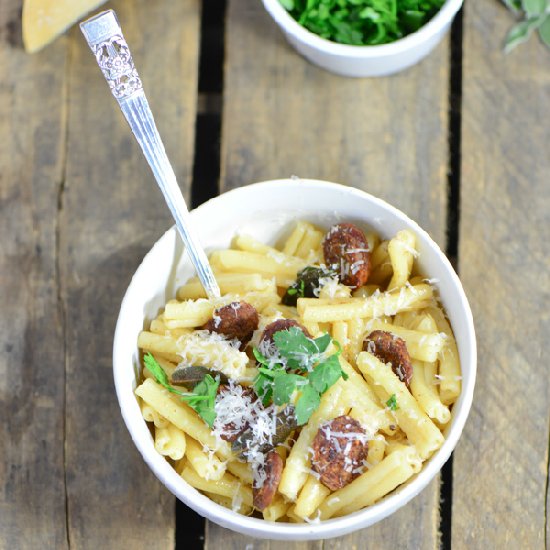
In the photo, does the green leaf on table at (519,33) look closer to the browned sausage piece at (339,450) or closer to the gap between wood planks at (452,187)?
the gap between wood planks at (452,187)

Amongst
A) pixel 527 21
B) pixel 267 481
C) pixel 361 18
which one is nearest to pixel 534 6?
pixel 527 21

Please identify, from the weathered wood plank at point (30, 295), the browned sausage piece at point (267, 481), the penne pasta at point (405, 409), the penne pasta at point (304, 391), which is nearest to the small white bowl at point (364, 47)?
the penne pasta at point (304, 391)

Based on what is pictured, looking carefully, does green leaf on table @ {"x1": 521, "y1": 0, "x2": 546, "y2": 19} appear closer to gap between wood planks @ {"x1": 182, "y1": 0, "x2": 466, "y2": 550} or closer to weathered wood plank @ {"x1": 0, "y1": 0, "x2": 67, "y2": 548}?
gap between wood planks @ {"x1": 182, "y1": 0, "x2": 466, "y2": 550}

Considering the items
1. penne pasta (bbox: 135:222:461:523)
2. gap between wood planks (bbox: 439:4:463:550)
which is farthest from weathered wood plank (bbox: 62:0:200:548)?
gap between wood planks (bbox: 439:4:463:550)

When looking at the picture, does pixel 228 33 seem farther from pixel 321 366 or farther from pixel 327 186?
pixel 321 366

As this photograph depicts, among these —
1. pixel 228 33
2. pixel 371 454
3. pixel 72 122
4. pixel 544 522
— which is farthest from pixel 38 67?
pixel 544 522

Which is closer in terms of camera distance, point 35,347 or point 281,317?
point 281,317

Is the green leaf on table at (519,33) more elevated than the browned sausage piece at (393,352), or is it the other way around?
the green leaf on table at (519,33)

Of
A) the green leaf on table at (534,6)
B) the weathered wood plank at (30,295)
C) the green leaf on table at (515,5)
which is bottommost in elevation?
the weathered wood plank at (30,295)
